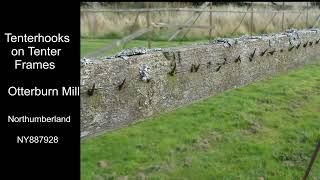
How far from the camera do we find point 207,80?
328 centimetres

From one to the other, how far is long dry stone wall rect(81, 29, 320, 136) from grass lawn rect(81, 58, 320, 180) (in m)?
0.66

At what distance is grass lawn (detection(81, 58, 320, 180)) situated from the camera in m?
4.72

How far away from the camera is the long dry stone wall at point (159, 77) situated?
2527mm

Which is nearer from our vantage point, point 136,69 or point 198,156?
point 136,69

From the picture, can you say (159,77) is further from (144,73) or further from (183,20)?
(183,20)

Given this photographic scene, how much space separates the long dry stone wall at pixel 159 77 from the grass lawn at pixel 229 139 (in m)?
0.66

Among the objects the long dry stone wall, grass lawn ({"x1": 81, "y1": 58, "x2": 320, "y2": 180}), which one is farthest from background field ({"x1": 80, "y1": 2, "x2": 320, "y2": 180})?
the long dry stone wall

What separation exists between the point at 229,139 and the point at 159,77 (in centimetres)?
279

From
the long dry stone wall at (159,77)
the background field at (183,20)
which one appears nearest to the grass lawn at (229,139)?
the long dry stone wall at (159,77)

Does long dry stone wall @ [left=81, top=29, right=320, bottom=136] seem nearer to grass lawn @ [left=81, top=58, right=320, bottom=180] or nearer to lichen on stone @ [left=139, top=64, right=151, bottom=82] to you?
lichen on stone @ [left=139, top=64, right=151, bottom=82]

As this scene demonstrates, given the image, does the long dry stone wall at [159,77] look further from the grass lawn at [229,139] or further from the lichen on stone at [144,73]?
the grass lawn at [229,139]
